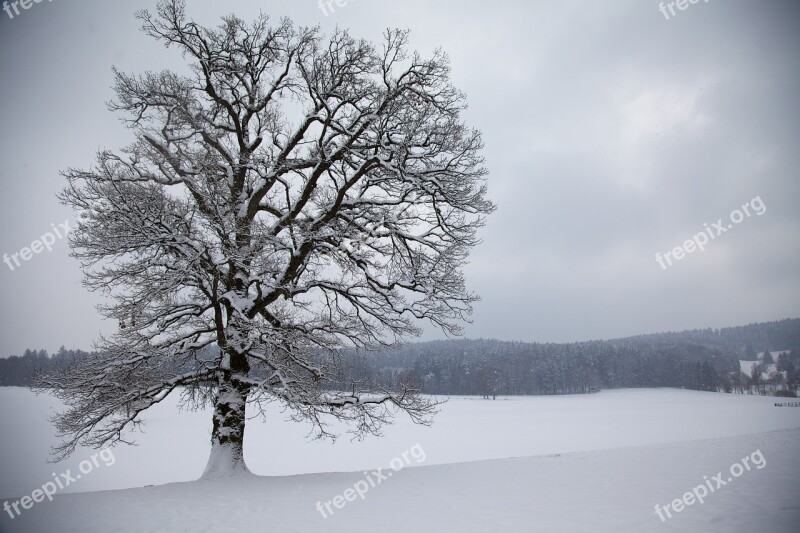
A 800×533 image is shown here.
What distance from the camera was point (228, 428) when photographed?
9.34 m

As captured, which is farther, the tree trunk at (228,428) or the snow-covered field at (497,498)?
the tree trunk at (228,428)

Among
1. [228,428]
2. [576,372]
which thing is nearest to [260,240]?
[228,428]

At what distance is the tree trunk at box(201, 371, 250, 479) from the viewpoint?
923 centimetres

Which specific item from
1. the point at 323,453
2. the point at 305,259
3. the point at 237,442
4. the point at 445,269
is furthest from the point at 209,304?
the point at 323,453

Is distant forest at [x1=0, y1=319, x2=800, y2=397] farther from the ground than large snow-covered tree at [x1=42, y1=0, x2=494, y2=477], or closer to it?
closer to it

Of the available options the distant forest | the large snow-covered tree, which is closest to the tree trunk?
the large snow-covered tree

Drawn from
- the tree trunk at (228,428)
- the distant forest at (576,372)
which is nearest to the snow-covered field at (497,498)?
the tree trunk at (228,428)

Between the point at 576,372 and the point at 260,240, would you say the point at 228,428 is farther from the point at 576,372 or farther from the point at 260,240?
the point at 576,372

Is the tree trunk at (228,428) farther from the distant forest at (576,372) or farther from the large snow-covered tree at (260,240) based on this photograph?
the distant forest at (576,372)

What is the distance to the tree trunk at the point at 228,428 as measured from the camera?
923 centimetres

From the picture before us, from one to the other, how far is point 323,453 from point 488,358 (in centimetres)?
10647

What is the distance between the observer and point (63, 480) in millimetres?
20672

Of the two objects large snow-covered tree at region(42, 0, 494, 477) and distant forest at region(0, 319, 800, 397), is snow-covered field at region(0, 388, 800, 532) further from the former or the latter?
distant forest at region(0, 319, 800, 397)

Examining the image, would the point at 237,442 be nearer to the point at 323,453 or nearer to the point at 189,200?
the point at 189,200
